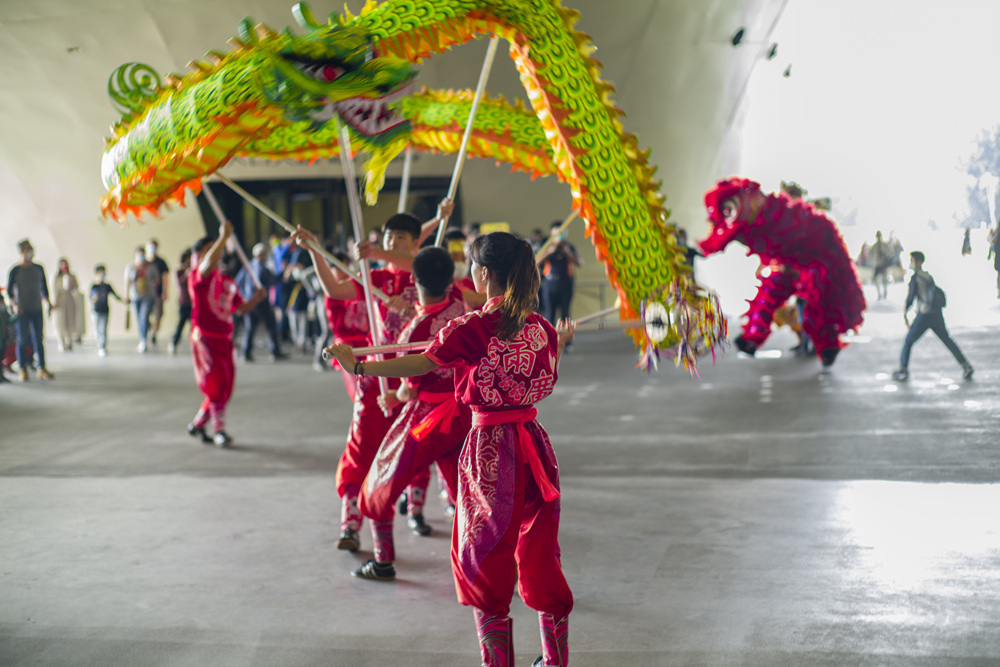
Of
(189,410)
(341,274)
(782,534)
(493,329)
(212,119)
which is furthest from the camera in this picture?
(189,410)

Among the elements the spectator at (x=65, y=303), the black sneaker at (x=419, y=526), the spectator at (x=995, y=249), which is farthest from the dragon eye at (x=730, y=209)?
the spectator at (x=65, y=303)

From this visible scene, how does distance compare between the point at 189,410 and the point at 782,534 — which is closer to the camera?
the point at 782,534

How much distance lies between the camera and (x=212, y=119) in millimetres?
2943

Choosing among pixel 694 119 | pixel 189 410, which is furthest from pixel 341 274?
pixel 694 119

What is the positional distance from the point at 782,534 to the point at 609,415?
3.50 meters

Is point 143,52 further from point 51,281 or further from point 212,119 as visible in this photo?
point 212,119

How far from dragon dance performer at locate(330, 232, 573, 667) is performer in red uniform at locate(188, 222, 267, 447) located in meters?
4.19

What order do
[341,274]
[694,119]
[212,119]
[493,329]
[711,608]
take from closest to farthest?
[493,329]
[212,119]
[711,608]
[341,274]
[694,119]

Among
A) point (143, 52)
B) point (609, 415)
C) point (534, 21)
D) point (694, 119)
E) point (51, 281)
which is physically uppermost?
point (143, 52)

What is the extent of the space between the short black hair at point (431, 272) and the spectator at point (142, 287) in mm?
12035

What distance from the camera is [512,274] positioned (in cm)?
274

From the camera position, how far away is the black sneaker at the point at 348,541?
429cm

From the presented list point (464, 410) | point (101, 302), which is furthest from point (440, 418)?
point (101, 302)

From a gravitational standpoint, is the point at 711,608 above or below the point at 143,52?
below
